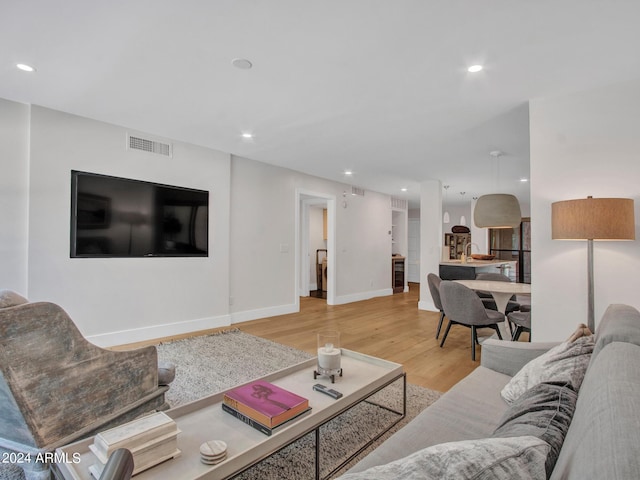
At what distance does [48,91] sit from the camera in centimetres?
300

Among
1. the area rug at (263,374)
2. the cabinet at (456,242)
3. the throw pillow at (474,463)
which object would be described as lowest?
the area rug at (263,374)

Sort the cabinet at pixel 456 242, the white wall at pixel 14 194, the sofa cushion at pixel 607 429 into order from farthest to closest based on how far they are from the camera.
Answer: the cabinet at pixel 456 242 → the white wall at pixel 14 194 → the sofa cushion at pixel 607 429

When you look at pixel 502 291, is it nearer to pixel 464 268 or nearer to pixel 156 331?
pixel 464 268

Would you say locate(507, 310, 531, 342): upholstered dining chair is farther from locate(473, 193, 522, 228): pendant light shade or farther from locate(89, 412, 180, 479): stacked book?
locate(89, 412, 180, 479): stacked book

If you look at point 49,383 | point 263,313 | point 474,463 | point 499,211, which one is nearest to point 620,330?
point 474,463

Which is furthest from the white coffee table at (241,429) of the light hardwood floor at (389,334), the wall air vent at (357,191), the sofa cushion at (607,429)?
the wall air vent at (357,191)

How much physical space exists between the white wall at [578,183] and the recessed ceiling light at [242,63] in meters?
2.47

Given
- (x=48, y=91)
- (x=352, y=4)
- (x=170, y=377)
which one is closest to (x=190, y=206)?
(x=48, y=91)

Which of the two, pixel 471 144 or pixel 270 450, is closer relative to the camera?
pixel 270 450

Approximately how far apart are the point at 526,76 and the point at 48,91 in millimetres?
4001

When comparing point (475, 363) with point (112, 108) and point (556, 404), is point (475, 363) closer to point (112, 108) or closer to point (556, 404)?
point (556, 404)

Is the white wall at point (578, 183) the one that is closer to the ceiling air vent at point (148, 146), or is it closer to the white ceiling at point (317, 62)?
the white ceiling at point (317, 62)

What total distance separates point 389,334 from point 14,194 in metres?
4.39

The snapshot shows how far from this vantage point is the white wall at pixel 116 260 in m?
3.37
